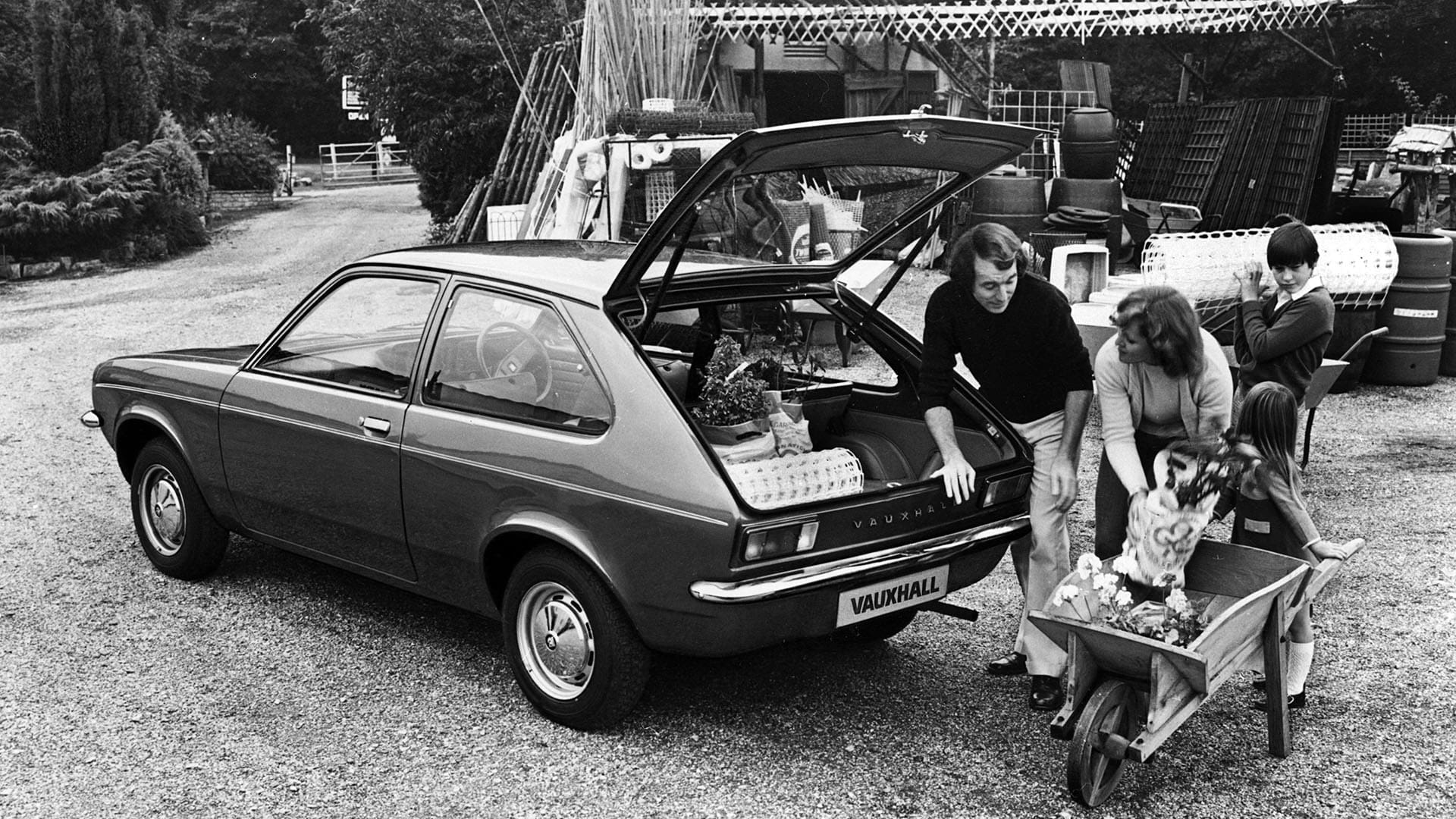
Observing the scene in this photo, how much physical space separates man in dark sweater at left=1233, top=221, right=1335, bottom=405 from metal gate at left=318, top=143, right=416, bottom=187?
37.3 metres

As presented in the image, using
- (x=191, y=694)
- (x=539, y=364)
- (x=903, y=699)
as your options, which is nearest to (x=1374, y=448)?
(x=903, y=699)

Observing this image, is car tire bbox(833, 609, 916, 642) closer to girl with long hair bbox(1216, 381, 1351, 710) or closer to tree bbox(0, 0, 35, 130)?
girl with long hair bbox(1216, 381, 1351, 710)

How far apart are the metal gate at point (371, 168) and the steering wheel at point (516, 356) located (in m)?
37.4

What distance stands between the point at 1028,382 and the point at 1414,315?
6421 millimetres

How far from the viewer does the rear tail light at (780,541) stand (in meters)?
3.91

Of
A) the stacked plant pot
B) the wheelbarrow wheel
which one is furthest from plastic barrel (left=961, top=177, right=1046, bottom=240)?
the wheelbarrow wheel

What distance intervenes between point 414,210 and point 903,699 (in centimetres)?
2445

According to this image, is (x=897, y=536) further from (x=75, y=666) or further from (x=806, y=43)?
(x=806, y=43)

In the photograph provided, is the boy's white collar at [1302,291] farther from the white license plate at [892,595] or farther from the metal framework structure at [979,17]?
the metal framework structure at [979,17]

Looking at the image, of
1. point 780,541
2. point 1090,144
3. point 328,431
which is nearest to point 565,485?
point 780,541

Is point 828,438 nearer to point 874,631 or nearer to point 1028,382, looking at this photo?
point 874,631

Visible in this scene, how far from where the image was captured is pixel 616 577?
407 centimetres

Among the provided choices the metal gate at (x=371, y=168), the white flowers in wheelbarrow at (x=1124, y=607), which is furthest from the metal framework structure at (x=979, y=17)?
the metal gate at (x=371, y=168)

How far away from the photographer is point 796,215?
9.23 meters
